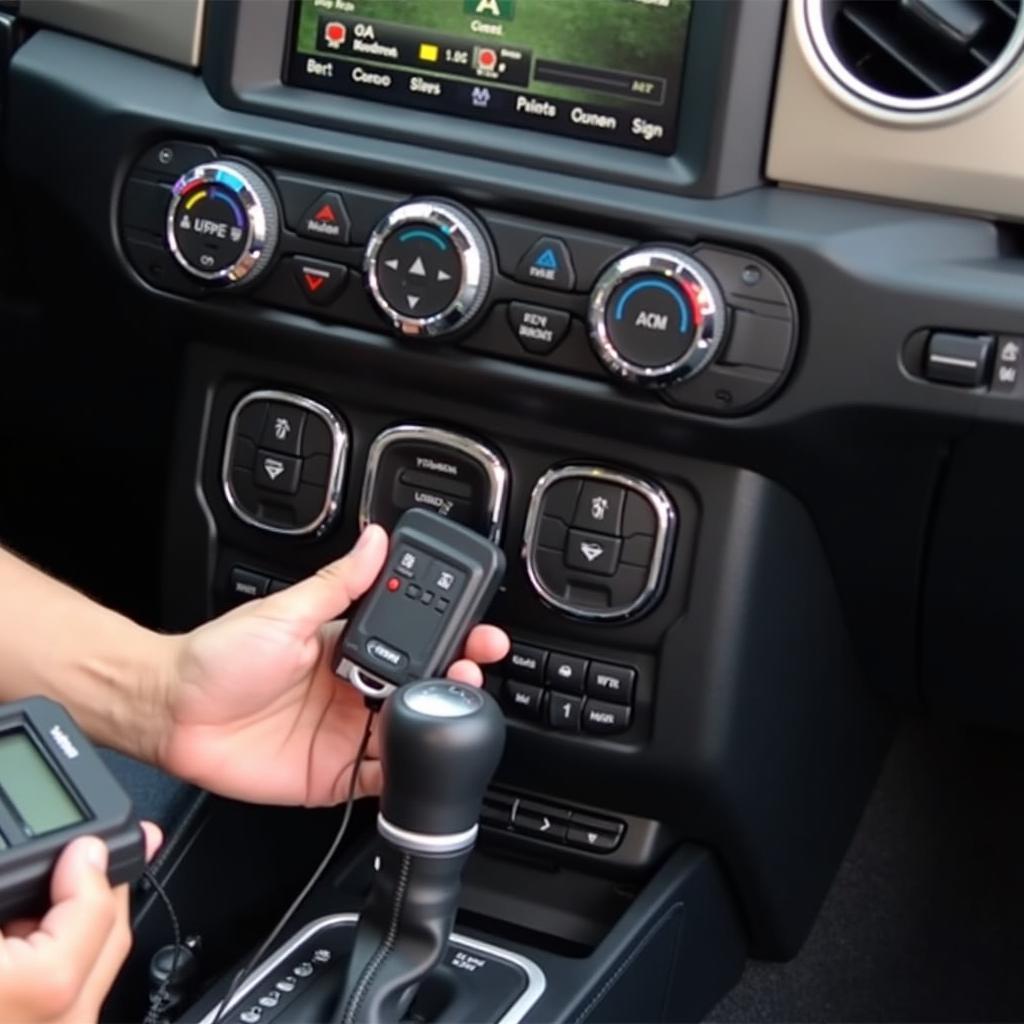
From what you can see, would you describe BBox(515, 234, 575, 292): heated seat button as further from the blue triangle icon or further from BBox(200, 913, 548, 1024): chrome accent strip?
BBox(200, 913, 548, 1024): chrome accent strip

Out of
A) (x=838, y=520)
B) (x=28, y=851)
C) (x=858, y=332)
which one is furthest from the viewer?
(x=838, y=520)

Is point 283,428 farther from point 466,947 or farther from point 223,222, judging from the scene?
point 466,947

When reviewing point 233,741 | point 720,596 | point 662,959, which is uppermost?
point 720,596

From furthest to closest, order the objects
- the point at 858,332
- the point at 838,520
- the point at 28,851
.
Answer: the point at 838,520 → the point at 858,332 → the point at 28,851

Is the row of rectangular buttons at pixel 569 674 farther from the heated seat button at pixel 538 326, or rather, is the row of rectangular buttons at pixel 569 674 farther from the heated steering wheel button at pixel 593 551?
the heated seat button at pixel 538 326

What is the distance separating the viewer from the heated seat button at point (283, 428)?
3.21 ft

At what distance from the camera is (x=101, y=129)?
38.4 inches

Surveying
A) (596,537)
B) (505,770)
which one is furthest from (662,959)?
(596,537)

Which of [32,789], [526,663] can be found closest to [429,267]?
[526,663]

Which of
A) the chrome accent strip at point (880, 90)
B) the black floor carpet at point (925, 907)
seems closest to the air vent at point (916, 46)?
the chrome accent strip at point (880, 90)

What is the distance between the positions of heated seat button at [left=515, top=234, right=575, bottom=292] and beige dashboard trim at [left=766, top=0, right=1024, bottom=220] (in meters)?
0.11

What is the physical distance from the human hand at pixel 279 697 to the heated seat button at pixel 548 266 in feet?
0.53

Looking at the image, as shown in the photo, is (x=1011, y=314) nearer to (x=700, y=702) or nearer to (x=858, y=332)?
(x=858, y=332)

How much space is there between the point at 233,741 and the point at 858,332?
403mm
